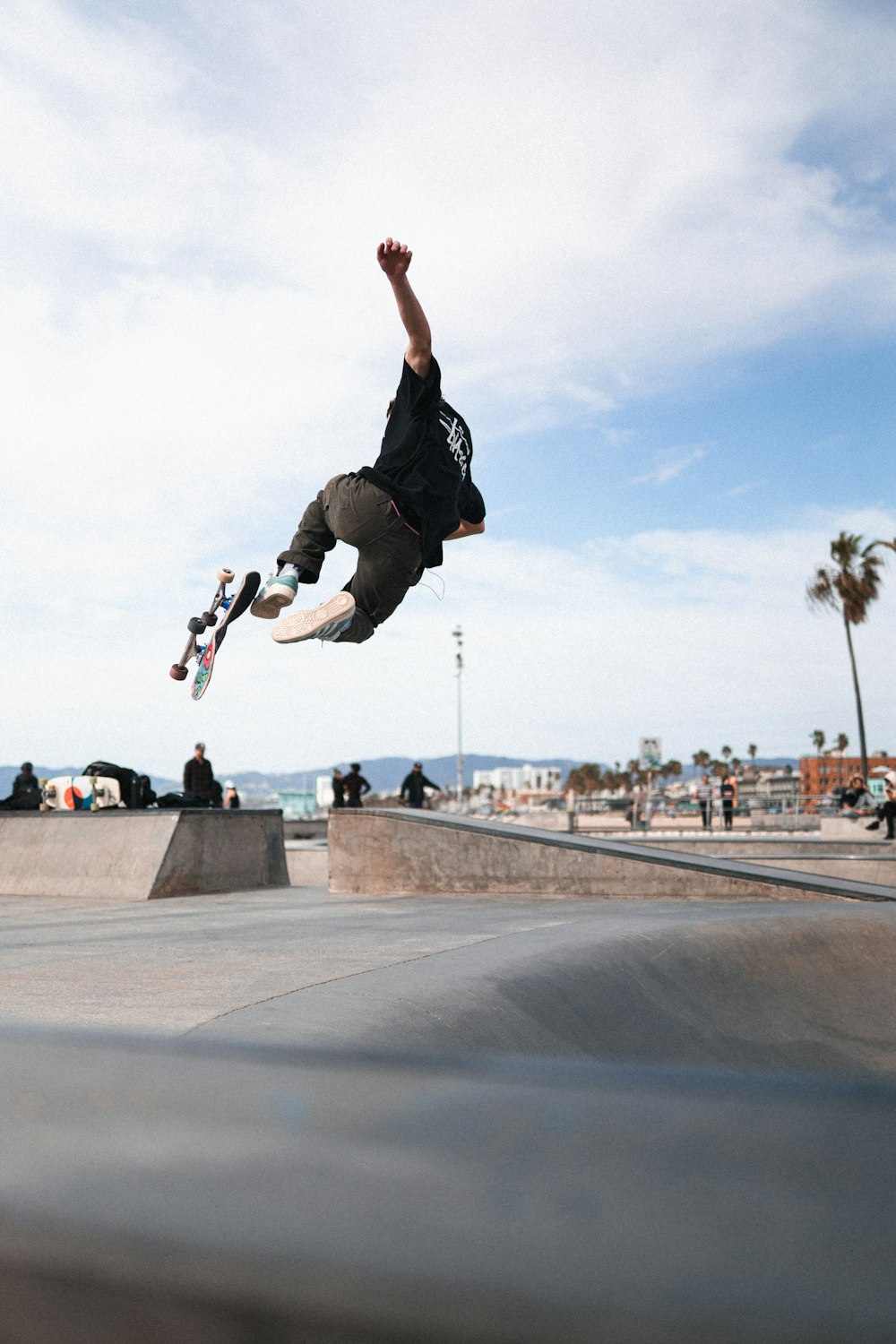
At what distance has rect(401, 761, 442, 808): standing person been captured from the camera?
65.5ft

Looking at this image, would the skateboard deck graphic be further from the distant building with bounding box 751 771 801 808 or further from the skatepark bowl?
the distant building with bounding box 751 771 801 808

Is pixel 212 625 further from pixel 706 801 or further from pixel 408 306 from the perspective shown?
pixel 706 801

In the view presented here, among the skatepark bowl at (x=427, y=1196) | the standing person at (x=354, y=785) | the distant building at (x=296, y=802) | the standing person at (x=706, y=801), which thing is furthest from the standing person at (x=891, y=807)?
the distant building at (x=296, y=802)

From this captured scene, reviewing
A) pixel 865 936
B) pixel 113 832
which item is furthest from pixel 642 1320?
pixel 113 832

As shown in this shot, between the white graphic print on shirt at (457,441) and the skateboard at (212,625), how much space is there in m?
1.43

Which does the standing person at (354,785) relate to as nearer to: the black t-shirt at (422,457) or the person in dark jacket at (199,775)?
the person in dark jacket at (199,775)

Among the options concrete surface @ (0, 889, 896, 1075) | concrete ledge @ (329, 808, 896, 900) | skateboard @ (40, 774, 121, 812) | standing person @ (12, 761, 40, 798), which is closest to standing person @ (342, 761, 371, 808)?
standing person @ (12, 761, 40, 798)

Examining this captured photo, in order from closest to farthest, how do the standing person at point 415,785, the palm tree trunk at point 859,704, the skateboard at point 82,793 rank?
1. the skateboard at point 82,793
2. the standing person at point 415,785
3. the palm tree trunk at point 859,704

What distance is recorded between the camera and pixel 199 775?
14891mm

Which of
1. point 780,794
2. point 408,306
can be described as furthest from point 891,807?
point 780,794

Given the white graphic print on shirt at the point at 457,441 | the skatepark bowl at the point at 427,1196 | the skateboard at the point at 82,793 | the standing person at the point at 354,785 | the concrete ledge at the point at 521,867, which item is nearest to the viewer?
the skatepark bowl at the point at 427,1196

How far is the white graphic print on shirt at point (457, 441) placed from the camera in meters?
5.00

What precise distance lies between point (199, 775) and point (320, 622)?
10243 mm

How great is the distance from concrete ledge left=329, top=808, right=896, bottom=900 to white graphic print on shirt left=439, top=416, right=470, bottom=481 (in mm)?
3306
